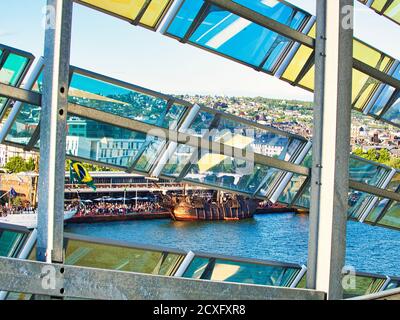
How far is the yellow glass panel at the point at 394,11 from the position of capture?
4.28m

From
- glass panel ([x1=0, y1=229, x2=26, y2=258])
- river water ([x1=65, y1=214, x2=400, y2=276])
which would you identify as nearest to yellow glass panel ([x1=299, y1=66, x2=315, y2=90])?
glass panel ([x1=0, y1=229, x2=26, y2=258])

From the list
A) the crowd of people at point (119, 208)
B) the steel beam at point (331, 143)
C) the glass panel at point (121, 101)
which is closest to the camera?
the steel beam at point (331, 143)

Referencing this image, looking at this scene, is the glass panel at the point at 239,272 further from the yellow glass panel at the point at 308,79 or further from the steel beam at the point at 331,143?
the yellow glass panel at the point at 308,79

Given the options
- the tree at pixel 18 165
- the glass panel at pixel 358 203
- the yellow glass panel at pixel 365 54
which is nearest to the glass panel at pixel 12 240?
the yellow glass panel at pixel 365 54

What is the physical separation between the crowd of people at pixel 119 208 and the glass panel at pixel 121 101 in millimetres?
24557

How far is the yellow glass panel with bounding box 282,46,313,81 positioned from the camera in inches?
147

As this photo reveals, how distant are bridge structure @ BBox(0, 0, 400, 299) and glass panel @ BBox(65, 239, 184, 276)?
0.03 metres

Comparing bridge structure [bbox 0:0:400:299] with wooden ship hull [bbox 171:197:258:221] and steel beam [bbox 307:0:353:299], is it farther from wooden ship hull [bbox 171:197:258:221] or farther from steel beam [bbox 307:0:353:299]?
wooden ship hull [bbox 171:197:258:221]

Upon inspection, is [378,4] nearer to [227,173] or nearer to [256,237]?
[227,173]

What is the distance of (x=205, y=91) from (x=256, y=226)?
32.4ft

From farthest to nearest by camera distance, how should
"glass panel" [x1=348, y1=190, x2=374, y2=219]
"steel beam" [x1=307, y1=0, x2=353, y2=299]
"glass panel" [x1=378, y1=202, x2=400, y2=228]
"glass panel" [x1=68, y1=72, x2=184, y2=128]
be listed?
"glass panel" [x1=378, y1=202, x2=400, y2=228] → "glass panel" [x1=348, y1=190, x2=374, y2=219] → "glass panel" [x1=68, y1=72, x2=184, y2=128] → "steel beam" [x1=307, y1=0, x2=353, y2=299]

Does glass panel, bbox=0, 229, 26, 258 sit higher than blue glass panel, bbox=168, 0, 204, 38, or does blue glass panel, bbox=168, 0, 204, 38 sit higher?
blue glass panel, bbox=168, 0, 204, 38

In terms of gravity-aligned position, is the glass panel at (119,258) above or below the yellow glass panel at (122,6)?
below

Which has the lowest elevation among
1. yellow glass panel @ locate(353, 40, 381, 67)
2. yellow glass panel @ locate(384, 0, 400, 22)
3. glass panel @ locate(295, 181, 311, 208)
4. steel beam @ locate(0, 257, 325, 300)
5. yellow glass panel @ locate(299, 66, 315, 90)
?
steel beam @ locate(0, 257, 325, 300)
